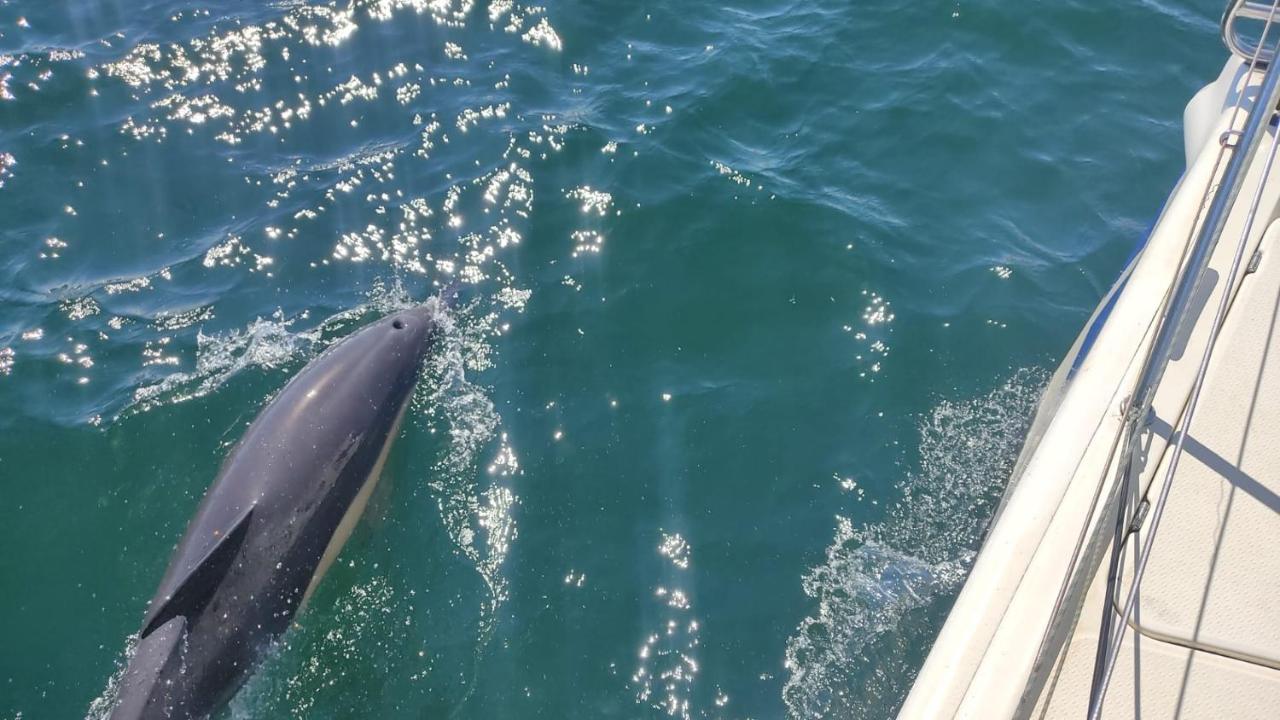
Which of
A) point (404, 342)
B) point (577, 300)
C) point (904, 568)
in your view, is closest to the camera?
point (904, 568)

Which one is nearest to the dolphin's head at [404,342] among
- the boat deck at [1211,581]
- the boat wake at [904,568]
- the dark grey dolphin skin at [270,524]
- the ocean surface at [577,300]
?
the dark grey dolphin skin at [270,524]

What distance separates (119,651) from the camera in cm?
741

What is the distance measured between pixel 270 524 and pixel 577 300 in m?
4.02

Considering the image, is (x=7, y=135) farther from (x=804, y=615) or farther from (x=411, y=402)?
(x=804, y=615)

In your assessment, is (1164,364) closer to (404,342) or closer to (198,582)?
(198,582)

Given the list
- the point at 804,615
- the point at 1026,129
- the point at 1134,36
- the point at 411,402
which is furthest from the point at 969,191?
the point at 411,402

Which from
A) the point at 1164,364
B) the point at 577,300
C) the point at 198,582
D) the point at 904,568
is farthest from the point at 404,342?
the point at 1164,364

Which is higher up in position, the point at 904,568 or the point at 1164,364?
the point at 1164,364

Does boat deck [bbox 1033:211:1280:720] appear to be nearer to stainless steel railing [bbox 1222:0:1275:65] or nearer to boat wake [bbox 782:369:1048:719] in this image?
stainless steel railing [bbox 1222:0:1275:65]

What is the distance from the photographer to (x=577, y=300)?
32.4ft

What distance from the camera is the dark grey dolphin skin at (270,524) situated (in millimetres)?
6719

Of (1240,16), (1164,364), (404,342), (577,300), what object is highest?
(1240,16)

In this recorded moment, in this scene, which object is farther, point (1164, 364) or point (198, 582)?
point (198, 582)

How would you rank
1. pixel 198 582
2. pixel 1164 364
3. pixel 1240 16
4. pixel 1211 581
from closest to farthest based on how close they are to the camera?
pixel 1164 364, pixel 1211 581, pixel 1240 16, pixel 198 582
